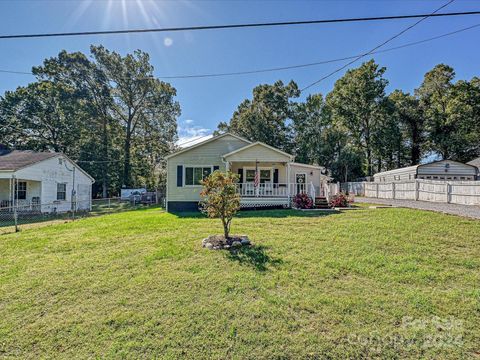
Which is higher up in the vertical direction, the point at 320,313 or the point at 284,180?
the point at 284,180

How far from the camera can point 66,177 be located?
2106 centimetres

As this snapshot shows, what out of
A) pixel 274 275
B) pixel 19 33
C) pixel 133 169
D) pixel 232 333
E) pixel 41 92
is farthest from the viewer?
pixel 133 169

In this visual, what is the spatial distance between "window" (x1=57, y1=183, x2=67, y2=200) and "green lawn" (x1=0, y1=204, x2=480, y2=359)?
14997mm

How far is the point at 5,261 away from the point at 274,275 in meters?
7.11

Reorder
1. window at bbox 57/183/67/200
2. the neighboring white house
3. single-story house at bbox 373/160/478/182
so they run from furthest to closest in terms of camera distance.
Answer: single-story house at bbox 373/160/478/182 < window at bbox 57/183/67/200 < the neighboring white house

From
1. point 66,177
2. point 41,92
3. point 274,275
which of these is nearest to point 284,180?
point 274,275

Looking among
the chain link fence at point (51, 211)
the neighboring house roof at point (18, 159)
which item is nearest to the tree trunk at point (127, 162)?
the chain link fence at point (51, 211)

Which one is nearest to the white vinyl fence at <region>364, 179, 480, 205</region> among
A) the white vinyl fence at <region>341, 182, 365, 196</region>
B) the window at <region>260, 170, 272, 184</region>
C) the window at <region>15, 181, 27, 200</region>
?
the white vinyl fence at <region>341, 182, 365, 196</region>

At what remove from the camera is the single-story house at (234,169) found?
561 inches

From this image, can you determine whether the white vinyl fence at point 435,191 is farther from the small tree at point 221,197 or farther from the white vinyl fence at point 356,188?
the small tree at point 221,197

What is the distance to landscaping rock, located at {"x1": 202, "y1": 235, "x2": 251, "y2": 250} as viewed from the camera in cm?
677

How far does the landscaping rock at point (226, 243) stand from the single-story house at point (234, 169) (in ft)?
21.6

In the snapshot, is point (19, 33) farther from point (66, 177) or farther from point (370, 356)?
point (66, 177)

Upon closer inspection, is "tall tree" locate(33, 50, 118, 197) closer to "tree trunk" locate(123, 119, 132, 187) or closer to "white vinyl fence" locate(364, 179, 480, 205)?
"tree trunk" locate(123, 119, 132, 187)
